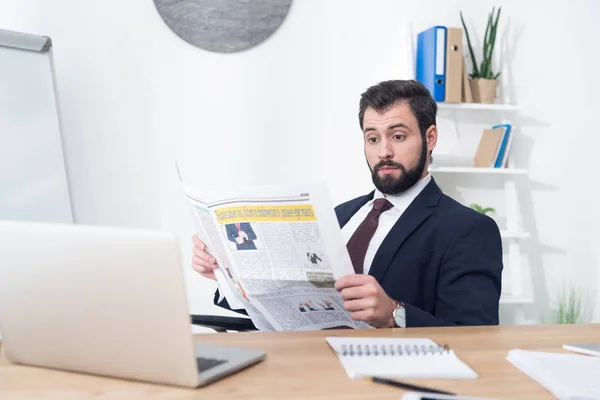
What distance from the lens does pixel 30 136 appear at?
2348 millimetres

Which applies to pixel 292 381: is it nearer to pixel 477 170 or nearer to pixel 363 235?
pixel 363 235

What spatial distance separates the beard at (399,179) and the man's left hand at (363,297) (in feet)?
1.84

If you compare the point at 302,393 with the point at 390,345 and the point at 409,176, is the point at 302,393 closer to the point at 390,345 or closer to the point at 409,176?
the point at 390,345

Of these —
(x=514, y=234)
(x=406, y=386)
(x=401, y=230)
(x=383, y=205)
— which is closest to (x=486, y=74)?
(x=514, y=234)

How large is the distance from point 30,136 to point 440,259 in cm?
153

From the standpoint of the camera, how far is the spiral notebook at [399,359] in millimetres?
936

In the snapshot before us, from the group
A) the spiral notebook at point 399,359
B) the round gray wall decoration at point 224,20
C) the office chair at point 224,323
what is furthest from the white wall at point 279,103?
the spiral notebook at point 399,359

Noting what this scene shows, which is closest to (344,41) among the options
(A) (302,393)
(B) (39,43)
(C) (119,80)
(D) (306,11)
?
(D) (306,11)

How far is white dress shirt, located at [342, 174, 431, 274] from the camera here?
178 cm

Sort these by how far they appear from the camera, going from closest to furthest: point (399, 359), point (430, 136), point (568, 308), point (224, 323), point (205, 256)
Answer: point (399, 359)
point (205, 256)
point (224, 323)
point (430, 136)
point (568, 308)

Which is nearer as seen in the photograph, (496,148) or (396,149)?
(396,149)

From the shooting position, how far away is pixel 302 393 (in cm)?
86

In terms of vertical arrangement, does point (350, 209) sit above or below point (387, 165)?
below

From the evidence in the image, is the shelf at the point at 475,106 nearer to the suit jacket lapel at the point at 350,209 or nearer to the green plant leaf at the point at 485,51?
the green plant leaf at the point at 485,51
